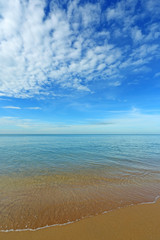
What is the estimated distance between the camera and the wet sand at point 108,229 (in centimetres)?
393

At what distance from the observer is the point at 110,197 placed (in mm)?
6559

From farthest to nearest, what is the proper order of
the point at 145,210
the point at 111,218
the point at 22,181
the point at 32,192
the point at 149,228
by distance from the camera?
the point at 22,181 → the point at 32,192 → the point at 145,210 → the point at 111,218 → the point at 149,228

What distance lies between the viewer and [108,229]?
4250 millimetres

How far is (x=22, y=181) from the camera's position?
8883 mm

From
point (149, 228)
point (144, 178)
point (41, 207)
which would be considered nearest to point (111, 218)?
point (149, 228)

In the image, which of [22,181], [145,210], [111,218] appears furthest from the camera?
[22,181]

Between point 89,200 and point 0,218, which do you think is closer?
point 0,218

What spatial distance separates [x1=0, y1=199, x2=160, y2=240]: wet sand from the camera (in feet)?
12.9

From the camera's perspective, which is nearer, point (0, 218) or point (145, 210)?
point (0, 218)

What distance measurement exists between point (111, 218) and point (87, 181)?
4.29m

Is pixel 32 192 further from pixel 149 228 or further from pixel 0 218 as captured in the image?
pixel 149 228

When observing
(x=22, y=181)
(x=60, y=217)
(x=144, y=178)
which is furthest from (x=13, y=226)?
(x=144, y=178)

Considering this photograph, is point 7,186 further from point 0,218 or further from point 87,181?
point 87,181

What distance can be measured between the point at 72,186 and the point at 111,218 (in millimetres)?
3856
